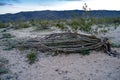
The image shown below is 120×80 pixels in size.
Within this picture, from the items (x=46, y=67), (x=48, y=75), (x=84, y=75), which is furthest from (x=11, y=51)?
(x=84, y=75)

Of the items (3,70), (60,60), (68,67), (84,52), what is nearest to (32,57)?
(60,60)

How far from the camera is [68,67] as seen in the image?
677 centimetres

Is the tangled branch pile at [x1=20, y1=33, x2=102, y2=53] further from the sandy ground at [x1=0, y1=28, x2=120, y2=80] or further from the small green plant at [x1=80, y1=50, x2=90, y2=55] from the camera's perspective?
the sandy ground at [x1=0, y1=28, x2=120, y2=80]

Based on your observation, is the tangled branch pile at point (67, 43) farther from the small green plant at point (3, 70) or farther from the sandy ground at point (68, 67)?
the small green plant at point (3, 70)

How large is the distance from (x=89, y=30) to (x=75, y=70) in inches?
142

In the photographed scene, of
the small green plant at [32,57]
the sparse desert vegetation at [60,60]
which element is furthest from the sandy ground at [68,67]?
the small green plant at [32,57]

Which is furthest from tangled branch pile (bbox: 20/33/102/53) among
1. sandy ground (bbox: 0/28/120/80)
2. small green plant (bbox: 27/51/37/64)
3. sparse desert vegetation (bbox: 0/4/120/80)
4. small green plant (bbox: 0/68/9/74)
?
small green plant (bbox: 0/68/9/74)

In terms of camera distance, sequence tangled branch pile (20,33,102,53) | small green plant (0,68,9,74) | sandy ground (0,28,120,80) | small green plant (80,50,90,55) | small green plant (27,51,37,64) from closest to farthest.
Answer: sandy ground (0,28,120,80)
small green plant (0,68,9,74)
small green plant (27,51,37,64)
small green plant (80,50,90,55)
tangled branch pile (20,33,102,53)

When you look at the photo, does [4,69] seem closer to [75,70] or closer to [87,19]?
[75,70]

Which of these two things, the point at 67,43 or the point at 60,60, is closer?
the point at 60,60

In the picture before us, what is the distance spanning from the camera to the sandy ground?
6180mm

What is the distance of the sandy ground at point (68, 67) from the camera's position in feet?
20.3

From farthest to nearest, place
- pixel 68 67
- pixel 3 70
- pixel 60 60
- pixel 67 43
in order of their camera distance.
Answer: pixel 67 43 < pixel 60 60 < pixel 68 67 < pixel 3 70

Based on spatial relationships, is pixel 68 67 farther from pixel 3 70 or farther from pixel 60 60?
pixel 3 70
